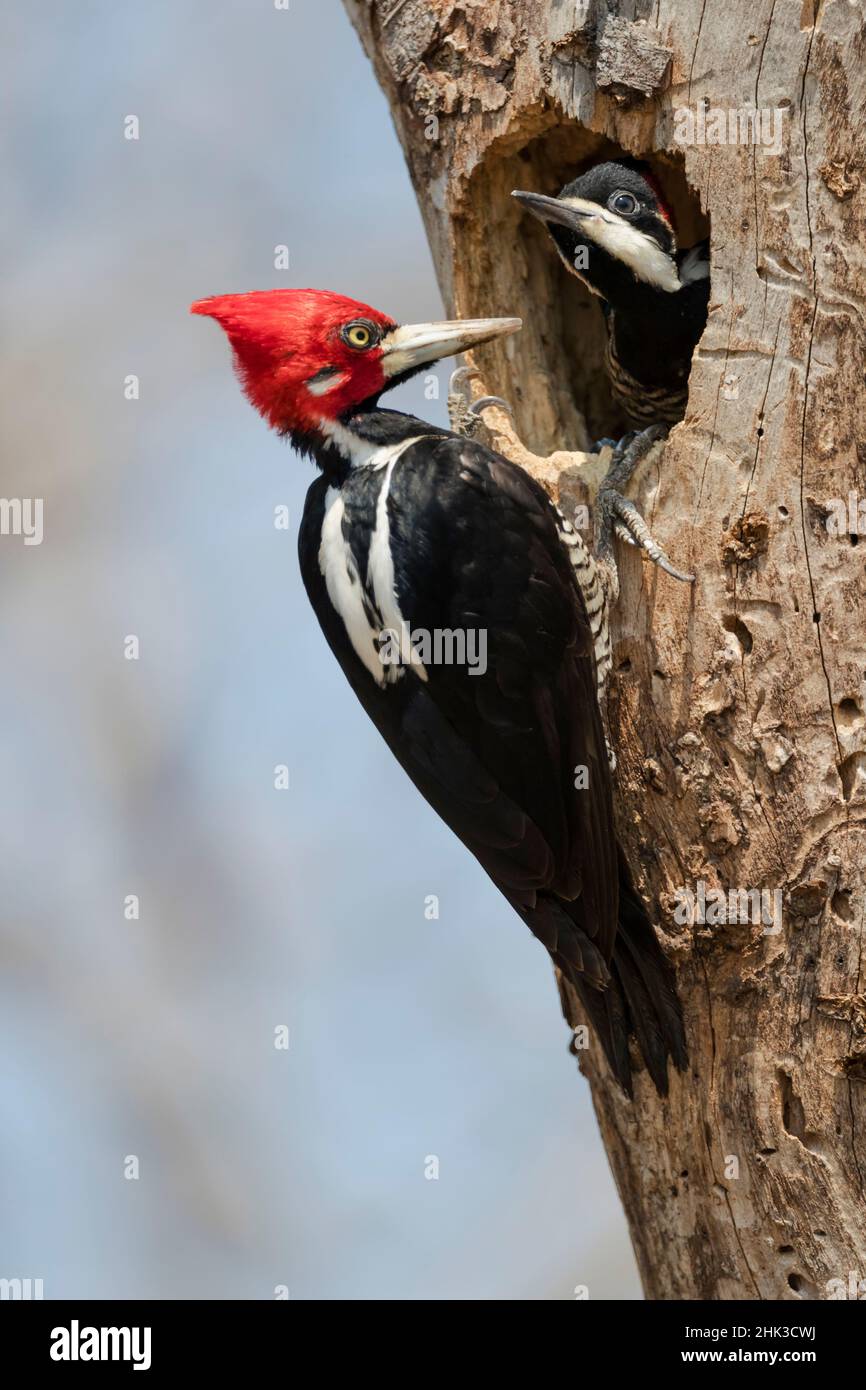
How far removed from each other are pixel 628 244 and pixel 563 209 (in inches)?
8.2

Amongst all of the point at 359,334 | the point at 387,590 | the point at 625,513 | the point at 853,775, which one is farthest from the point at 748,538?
the point at 359,334

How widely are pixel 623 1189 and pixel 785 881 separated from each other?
3.69 ft

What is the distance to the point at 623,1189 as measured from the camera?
420cm

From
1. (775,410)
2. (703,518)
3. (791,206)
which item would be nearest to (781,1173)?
(703,518)

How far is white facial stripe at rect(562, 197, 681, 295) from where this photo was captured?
164 inches

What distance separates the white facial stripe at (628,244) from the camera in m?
4.16

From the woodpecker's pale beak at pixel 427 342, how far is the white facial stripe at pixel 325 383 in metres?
0.12

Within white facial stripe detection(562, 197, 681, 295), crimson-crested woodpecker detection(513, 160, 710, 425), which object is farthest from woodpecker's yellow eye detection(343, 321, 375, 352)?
→ white facial stripe detection(562, 197, 681, 295)

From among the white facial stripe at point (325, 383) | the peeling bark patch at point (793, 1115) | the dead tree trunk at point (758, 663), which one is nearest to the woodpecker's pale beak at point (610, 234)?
the dead tree trunk at point (758, 663)

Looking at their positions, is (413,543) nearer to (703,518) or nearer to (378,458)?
(378,458)

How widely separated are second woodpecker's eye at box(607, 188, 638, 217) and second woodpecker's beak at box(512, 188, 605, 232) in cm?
4

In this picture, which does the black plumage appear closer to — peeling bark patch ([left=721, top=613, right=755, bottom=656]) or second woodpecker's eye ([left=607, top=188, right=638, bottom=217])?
peeling bark patch ([left=721, top=613, right=755, bottom=656])

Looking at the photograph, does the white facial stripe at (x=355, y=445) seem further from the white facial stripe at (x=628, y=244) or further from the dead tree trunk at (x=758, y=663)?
the white facial stripe at (x=628, y=244)

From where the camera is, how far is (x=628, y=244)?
4184 mm
